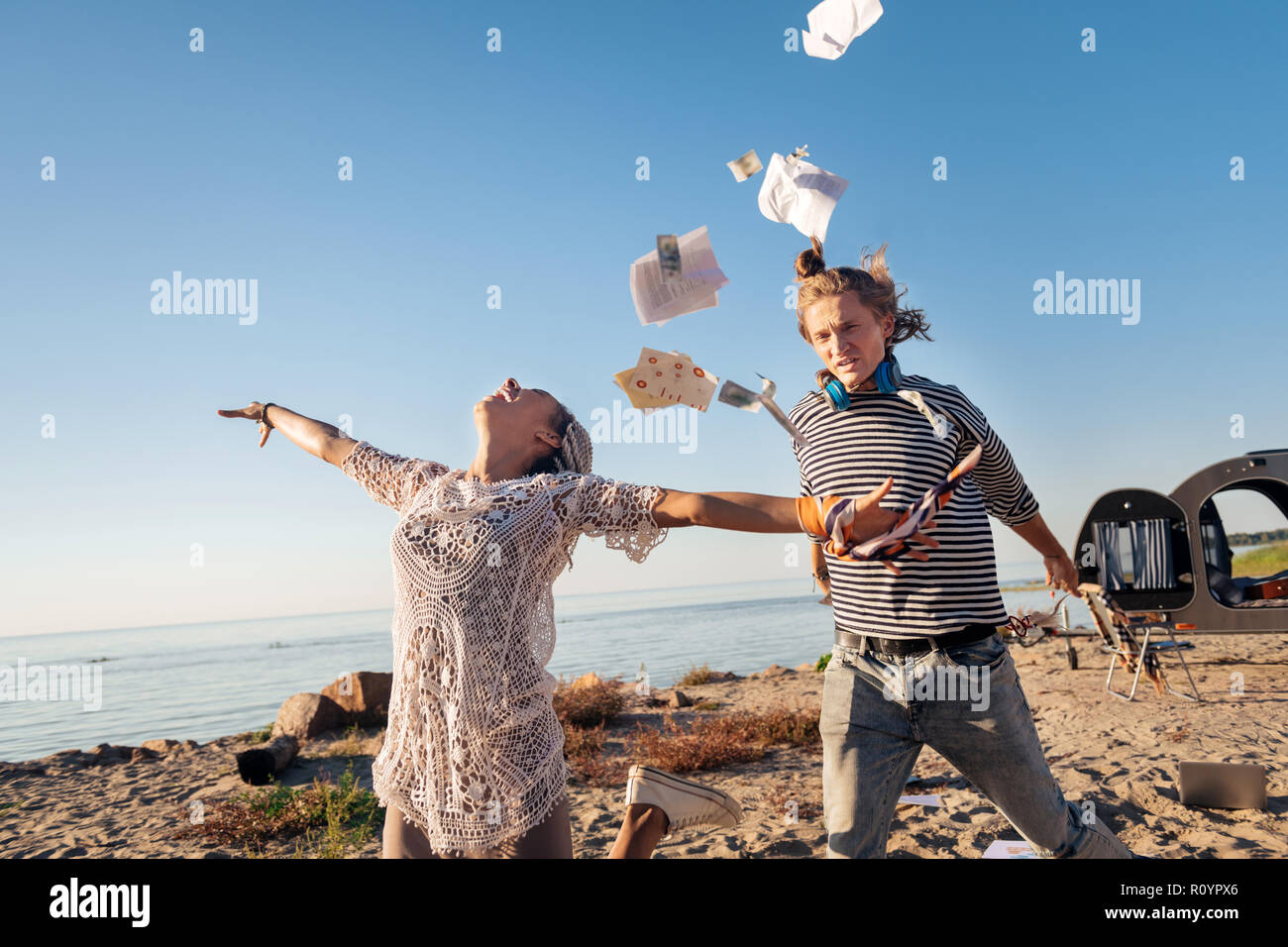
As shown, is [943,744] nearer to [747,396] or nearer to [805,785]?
[747,396]

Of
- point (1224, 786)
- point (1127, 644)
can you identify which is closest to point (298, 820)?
point (1224, 786)

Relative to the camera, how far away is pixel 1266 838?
4426 millimetres

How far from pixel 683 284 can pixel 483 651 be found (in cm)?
139

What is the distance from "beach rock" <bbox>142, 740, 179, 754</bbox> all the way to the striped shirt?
10361 mm

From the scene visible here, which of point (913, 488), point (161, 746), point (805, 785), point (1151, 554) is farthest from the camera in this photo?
point (1151, 554)

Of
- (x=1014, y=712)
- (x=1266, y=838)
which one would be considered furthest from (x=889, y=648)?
(x=1266, y=838)

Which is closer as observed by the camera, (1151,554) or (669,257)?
(669,257)

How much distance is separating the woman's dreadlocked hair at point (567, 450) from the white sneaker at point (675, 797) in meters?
1.07

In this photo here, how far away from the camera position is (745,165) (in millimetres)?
3096

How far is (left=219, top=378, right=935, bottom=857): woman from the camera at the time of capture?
2.28m

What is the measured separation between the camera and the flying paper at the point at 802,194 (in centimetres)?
288

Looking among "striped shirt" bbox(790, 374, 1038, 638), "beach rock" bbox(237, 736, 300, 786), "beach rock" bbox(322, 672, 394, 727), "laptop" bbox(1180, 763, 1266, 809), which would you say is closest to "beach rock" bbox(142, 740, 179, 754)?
"beach rock" bbox(322, 672, 394, 727)
